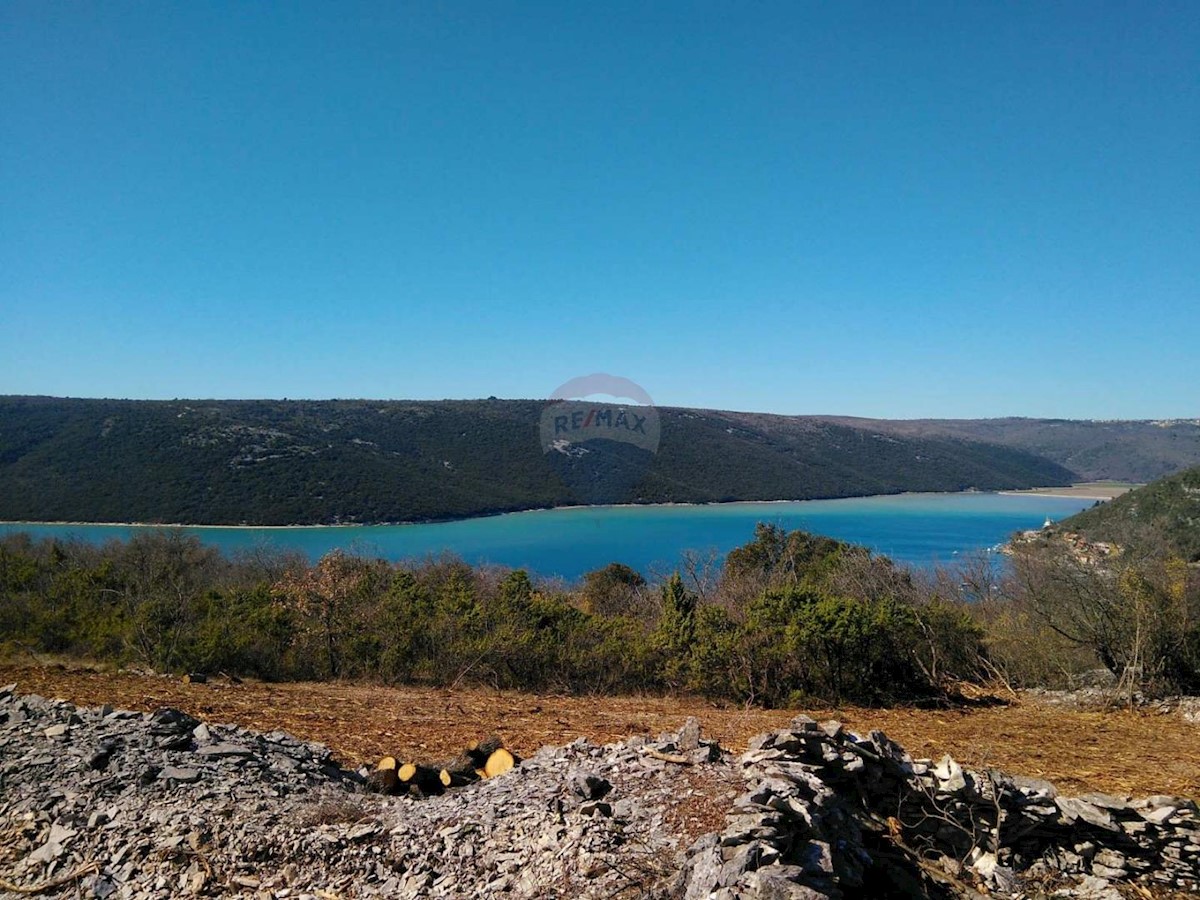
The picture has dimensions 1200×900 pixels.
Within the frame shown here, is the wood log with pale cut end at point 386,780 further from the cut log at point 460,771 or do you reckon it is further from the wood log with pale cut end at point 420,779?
the cut log at point 460,771

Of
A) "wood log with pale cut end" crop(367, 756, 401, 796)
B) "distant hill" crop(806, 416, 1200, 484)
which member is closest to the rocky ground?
"wood log with pale cut end" crop(367, 756, 401, 796)

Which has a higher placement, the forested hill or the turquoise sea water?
the forested hill

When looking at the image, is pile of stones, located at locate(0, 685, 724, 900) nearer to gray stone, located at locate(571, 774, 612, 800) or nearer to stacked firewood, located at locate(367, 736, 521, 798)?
gray stone, located at locate(571, 774, 612, 800)

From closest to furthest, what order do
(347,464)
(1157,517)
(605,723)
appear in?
(605,723)
(1157,517)
(347,464)

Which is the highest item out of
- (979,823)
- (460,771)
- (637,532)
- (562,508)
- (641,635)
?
(979,823)

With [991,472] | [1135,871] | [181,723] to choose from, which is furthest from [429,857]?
[991,472]

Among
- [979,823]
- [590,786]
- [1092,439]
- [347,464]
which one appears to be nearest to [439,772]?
[590,786]

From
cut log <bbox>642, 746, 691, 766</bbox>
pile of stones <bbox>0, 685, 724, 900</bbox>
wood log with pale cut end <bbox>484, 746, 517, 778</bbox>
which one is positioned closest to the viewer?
pile of stones <bbox>0, 685, 724, 900</bbox>

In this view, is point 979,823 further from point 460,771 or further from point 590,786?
point 460,771
